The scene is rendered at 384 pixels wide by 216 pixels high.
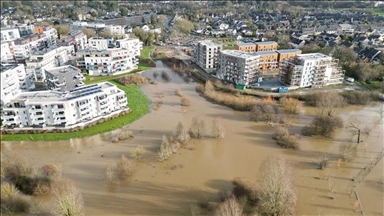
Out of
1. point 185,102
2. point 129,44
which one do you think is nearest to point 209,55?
point 185,102

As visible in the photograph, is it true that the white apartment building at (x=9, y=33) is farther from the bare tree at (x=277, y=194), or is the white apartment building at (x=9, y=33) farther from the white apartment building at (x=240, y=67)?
the bare tree at (x=277, y=194)

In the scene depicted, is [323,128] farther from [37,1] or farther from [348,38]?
[37,1]

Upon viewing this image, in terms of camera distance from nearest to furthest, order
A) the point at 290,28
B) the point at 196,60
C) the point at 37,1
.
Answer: the point at 196,60
the point at 290,28
the point at 37,1

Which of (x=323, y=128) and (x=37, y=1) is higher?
(x=37, y=1)

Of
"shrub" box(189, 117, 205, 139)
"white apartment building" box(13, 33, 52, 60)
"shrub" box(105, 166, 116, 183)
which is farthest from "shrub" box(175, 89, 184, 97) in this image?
"white apartment building" box(13, 33, 52, 60)

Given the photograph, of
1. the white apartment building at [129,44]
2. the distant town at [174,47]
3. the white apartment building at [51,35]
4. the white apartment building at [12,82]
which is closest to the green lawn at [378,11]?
the distant town at [174,47]

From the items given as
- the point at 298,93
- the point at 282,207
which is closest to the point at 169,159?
the point at 282,207

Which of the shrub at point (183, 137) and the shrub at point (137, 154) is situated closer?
the shrub at point (137, 154)
